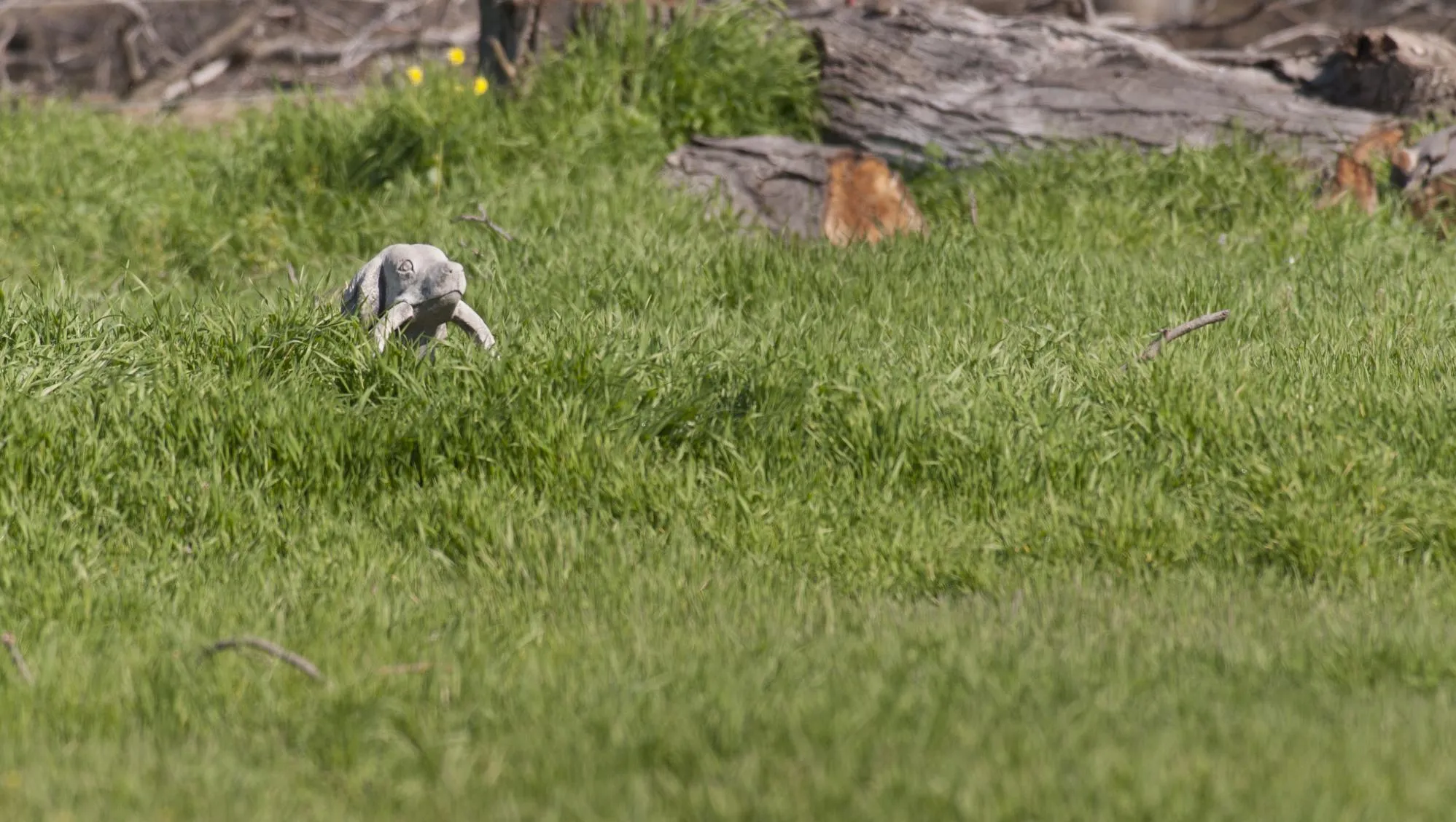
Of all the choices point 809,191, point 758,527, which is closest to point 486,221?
point 809,191

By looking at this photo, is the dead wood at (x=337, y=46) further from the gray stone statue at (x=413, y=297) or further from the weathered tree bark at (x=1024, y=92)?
the gray stone statue at (x=413, y=297)

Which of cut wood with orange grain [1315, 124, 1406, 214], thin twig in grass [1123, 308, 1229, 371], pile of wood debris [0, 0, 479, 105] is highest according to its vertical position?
thin twig in grass [1123, 308, 1229, 371]

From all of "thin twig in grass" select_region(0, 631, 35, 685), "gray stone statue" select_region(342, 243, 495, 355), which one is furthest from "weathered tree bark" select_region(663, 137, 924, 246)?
"thin twig in grass" select_region(0, 631, 35, 685)

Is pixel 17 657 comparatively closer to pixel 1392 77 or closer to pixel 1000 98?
pixel 1000 98

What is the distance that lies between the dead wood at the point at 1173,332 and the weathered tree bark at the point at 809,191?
6.77 ft

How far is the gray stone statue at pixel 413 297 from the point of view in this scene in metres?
4.29

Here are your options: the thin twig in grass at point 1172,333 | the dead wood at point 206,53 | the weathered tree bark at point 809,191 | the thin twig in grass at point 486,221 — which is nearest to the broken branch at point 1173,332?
the thin twig in grass at point 1172,333

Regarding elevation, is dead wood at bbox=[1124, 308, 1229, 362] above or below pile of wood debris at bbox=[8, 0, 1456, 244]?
above

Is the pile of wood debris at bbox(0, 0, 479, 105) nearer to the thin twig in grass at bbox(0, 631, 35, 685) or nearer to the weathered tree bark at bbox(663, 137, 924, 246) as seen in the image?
the weathered tree bark at bbox(663, 137, 924, 246)

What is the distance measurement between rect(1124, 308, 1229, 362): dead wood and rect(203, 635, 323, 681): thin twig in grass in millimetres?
2693

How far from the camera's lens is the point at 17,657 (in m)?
3.18

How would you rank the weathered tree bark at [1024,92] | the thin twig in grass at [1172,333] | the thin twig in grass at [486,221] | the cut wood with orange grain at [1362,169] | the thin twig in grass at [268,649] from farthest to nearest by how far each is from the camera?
the weathered tree bark at [1024,92]
the cut wood with orange grain at [1362,169]
the thin twig in grass at [486,221]
the thin twig in grass at [1172,333]
the thin twig in grass at [268,649]

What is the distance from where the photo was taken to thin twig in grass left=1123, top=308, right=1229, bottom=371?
451 cm

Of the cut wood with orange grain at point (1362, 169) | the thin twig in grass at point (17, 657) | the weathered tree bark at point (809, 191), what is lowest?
the weathered tree bark at point (809, 191)
